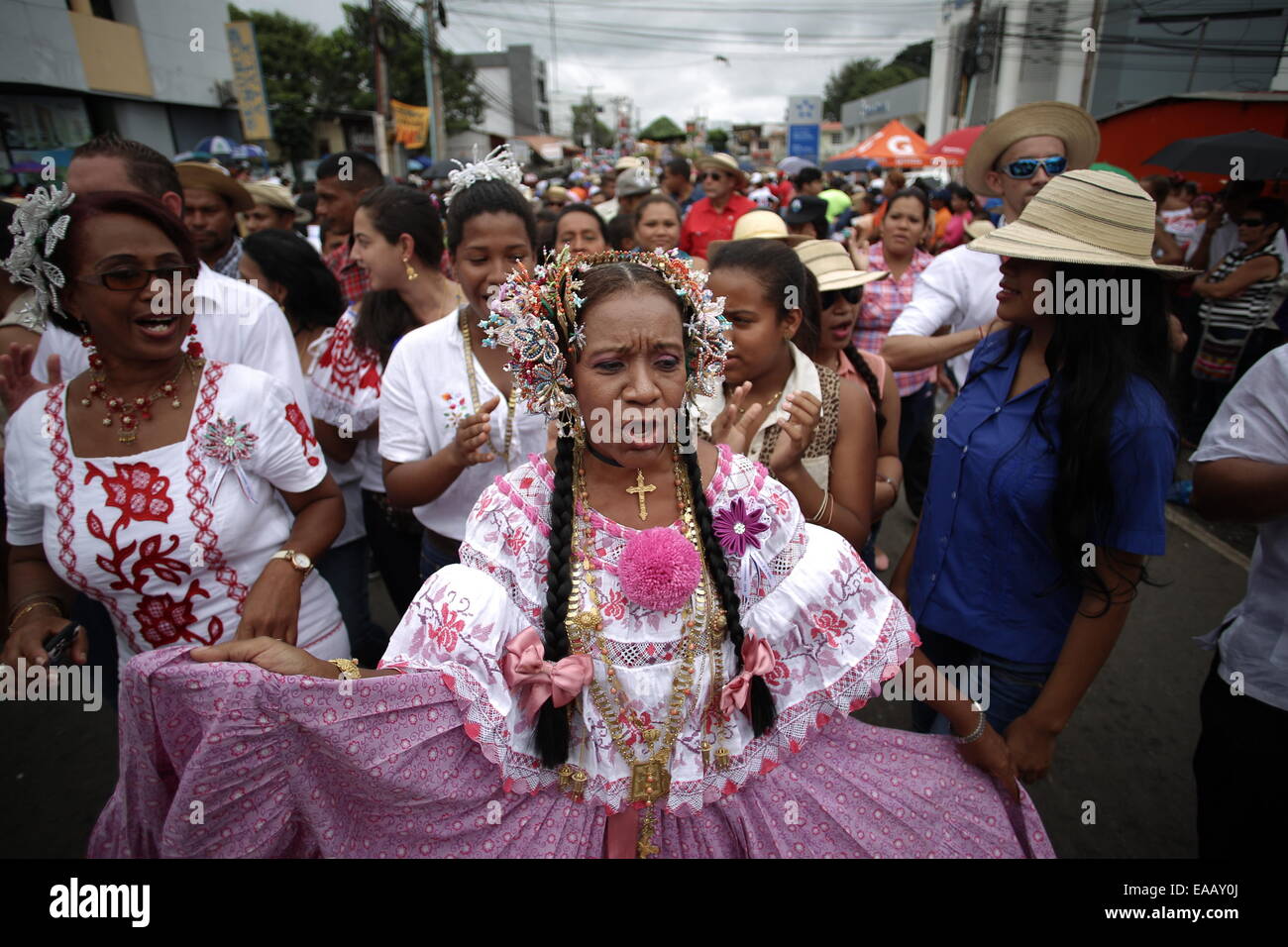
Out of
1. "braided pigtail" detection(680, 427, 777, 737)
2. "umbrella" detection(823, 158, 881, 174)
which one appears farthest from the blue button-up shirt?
"umbrella" detection(823, 158, 881, 174)

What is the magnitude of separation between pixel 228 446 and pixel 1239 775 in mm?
3061

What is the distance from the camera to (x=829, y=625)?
5.33 feet

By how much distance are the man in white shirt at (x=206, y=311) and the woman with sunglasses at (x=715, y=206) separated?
4401mm

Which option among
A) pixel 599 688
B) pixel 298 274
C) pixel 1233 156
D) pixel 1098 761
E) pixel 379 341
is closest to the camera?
pixel 599 688

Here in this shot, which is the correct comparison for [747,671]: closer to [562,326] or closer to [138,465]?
[562,326]

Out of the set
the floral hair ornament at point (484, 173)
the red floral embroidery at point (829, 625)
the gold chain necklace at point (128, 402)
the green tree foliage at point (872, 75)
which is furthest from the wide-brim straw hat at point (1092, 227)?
the green tree foliage at point (872, 75)

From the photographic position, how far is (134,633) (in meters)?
2.03

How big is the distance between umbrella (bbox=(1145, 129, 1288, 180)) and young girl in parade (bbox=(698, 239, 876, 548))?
587 cm

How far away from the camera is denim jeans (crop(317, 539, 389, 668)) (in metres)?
2.97

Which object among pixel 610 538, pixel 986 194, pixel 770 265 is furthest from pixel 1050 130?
pixel 610 538

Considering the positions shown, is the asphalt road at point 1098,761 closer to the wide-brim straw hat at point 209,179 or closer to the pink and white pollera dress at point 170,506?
the pink and white pollera dress at point 170,506

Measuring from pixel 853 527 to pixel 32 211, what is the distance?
8.37 feet

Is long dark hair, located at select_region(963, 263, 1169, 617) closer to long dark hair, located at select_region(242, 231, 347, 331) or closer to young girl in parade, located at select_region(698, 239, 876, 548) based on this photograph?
young girl in parade, located at select_region(698, 239, 876, 548)
